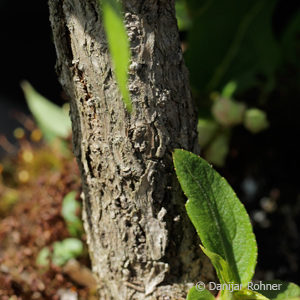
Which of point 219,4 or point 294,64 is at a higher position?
point 219,4

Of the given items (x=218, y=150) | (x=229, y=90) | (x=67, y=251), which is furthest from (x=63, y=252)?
(x=229, y=90)

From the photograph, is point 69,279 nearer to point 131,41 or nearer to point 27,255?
point 27,255

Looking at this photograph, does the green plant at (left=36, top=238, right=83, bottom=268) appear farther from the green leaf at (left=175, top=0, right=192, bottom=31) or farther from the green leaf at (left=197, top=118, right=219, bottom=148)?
the green leaf at (left=175, top=0, right=192, bottom=31)

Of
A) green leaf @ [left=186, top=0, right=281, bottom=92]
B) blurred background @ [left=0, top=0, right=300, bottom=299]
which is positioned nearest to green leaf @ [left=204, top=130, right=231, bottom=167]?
blurred background @ [left=0, top=0, right=300, bottom=299]

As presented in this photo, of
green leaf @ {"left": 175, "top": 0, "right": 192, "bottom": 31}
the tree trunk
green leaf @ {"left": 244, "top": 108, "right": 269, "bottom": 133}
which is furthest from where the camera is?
green leaf @ {"left": 175, "top": 0, "right": 192, "bottom": 31}

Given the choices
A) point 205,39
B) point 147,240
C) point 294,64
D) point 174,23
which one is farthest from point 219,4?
point 147,240

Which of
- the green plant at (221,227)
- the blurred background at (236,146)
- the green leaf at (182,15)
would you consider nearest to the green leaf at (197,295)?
the green plant at (221,227)
